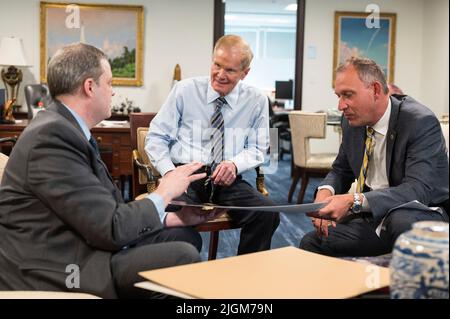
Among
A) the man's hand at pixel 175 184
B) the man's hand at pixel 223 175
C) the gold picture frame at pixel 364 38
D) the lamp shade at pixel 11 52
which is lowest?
the man's hand at pixel 223 175

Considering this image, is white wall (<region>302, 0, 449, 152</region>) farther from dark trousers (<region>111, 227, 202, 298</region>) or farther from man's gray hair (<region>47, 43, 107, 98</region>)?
dark trousers (<region>111, 227, 202, 298</region>)

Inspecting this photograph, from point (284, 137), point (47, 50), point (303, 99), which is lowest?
point (284, 137)

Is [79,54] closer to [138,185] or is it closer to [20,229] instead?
[20,229]

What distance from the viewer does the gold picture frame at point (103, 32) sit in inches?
358

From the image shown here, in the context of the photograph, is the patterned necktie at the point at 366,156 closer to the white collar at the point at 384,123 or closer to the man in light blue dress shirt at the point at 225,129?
the white collar at the point at 384,123

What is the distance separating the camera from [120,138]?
20.5 feet

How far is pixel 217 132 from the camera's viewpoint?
3.54m

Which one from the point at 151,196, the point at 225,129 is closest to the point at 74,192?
the point at 151,196

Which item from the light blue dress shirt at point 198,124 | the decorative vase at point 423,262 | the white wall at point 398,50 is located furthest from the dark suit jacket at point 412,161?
the white wall at point 398,50

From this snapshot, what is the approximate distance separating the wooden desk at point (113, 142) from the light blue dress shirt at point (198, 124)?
2.49 meters

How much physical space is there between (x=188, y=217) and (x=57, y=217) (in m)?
0.69
